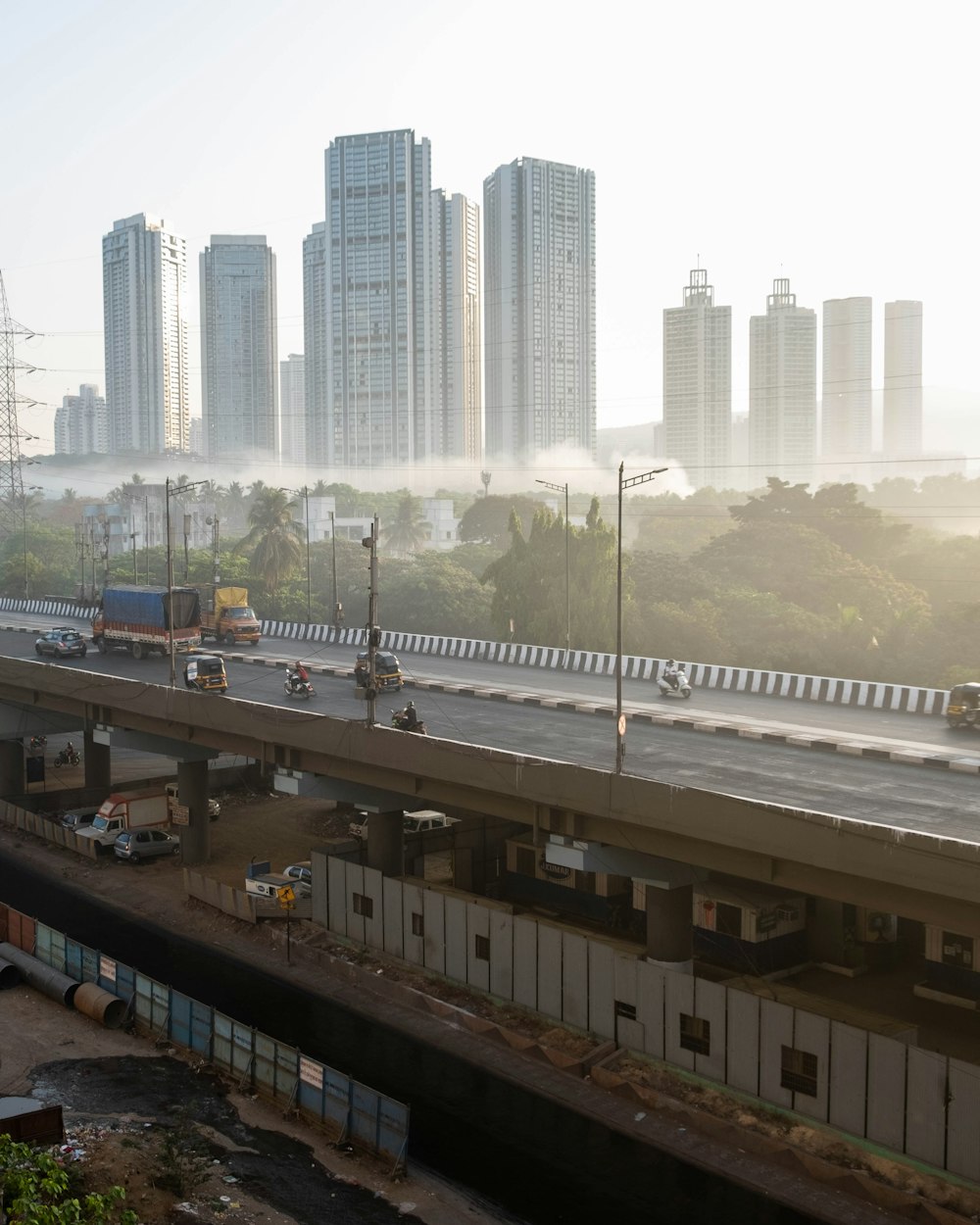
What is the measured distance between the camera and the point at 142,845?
54.1 m

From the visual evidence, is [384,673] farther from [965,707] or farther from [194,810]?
[965,707]

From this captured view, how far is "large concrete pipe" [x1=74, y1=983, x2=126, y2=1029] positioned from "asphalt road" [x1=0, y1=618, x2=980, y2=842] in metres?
13.6

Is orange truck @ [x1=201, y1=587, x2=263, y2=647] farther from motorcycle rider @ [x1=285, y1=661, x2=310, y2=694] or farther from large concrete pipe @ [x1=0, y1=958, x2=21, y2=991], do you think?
large concrete pipe @ [x1=0, y1=958, x2=21, y2=991]

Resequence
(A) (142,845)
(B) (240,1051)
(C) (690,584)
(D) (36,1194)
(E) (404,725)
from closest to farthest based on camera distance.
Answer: (D) (36,1194)
(B) (240,1051)
(E) (404,725)
(A) (142,845)
(C) (690,584)

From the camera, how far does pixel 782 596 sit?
96.2 metres

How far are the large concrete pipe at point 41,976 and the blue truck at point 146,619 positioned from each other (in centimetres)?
2805

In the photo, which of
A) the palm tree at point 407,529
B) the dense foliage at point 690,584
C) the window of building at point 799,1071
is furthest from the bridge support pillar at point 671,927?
the palm tree at point 407,529

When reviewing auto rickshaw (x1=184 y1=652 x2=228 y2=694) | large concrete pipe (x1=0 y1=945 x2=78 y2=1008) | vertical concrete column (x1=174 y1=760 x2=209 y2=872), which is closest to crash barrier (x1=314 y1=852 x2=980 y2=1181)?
large concrete pipe (x1=0 y1=945 x2=78 y2=1008)

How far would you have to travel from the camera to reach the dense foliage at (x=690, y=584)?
8294 centimetres

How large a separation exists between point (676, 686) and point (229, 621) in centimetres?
3313

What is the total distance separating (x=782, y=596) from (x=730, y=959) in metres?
61.5

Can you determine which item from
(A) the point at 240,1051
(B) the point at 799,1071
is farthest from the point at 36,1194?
(B) the point at 799,1071

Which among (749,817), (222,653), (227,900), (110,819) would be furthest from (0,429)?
(749,817)

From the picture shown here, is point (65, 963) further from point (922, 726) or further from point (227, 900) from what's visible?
point (922, 726)
